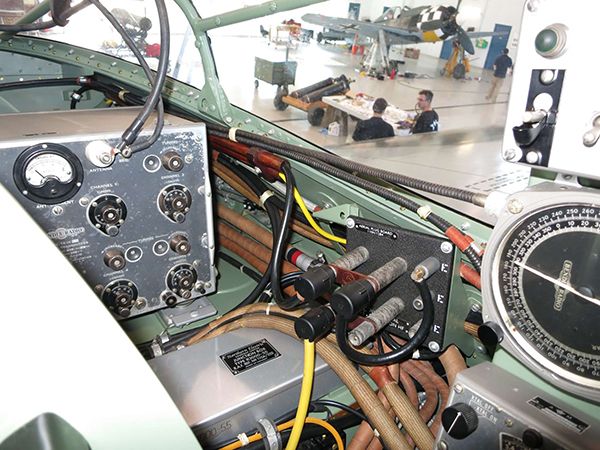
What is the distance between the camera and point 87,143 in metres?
1.00

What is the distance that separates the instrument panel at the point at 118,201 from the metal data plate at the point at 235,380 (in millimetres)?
→ 228

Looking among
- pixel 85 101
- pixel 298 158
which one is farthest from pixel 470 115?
pixel 298 158

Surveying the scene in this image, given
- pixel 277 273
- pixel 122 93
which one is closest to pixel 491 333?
pixel 277 273

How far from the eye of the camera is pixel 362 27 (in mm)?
8258

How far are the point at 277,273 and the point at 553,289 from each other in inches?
26.4

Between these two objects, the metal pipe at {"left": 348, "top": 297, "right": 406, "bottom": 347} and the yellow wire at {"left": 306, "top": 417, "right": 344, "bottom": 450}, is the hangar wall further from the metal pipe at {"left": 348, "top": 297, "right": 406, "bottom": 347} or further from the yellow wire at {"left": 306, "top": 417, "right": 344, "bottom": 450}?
the yellow wire at {"left": 306, "top": 417, "right": 344, "bottom": 450}

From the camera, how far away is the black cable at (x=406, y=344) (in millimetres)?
902

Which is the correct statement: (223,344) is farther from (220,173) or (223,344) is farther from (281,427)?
(220,173)

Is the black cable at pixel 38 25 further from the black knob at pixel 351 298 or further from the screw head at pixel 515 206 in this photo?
the screw head at pixel 515 206

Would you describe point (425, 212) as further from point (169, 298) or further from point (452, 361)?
point (169, 298)

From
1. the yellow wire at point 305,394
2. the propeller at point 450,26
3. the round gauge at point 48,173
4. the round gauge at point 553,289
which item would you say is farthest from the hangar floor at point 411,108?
the propeller at point 450,26

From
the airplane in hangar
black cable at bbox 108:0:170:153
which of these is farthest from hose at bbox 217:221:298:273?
the airplane in hangar

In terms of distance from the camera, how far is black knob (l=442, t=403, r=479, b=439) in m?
0.78

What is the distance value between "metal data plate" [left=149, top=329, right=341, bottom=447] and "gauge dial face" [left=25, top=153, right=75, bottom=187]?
19.7 inches
